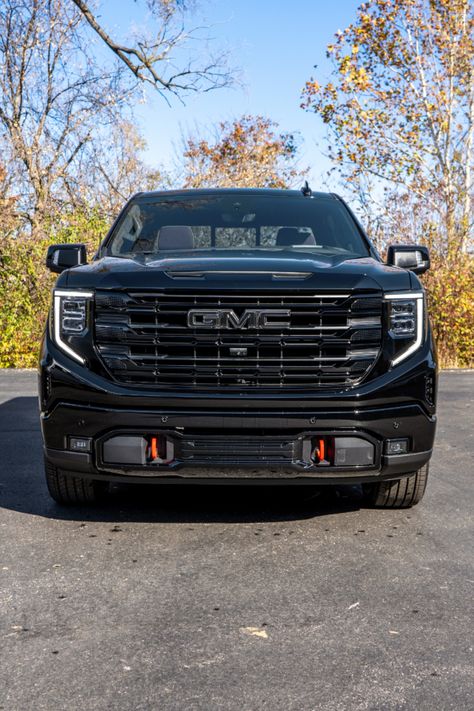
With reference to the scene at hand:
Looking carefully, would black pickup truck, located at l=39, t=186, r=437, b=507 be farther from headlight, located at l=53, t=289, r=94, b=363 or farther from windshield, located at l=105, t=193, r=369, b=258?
windshield, located at l=105, t=193, r=369, b=258

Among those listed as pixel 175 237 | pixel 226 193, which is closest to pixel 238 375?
pixel 175 237

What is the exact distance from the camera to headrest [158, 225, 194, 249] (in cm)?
595

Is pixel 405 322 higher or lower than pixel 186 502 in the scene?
higher

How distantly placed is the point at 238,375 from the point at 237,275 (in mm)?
518

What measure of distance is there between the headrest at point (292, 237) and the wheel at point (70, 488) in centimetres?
199

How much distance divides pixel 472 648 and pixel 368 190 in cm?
1784

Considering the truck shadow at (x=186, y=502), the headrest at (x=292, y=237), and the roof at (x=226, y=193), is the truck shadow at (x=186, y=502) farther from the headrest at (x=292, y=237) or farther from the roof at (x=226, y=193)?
the roof at (x=226, y=193)

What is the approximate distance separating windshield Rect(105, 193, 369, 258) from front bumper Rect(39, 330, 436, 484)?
1274mm

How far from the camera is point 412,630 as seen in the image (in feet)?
11.8

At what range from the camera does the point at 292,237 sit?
244 inches

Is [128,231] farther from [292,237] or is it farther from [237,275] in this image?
[237,275]

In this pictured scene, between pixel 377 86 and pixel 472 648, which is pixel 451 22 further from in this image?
pixel 472 648

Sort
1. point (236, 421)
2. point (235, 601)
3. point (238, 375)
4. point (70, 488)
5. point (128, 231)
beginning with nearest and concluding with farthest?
point (235, 601)
point (236, 421)
point (238, 375)
point (70, 488)
point (128, 231)

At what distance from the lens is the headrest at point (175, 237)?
19.5ft
